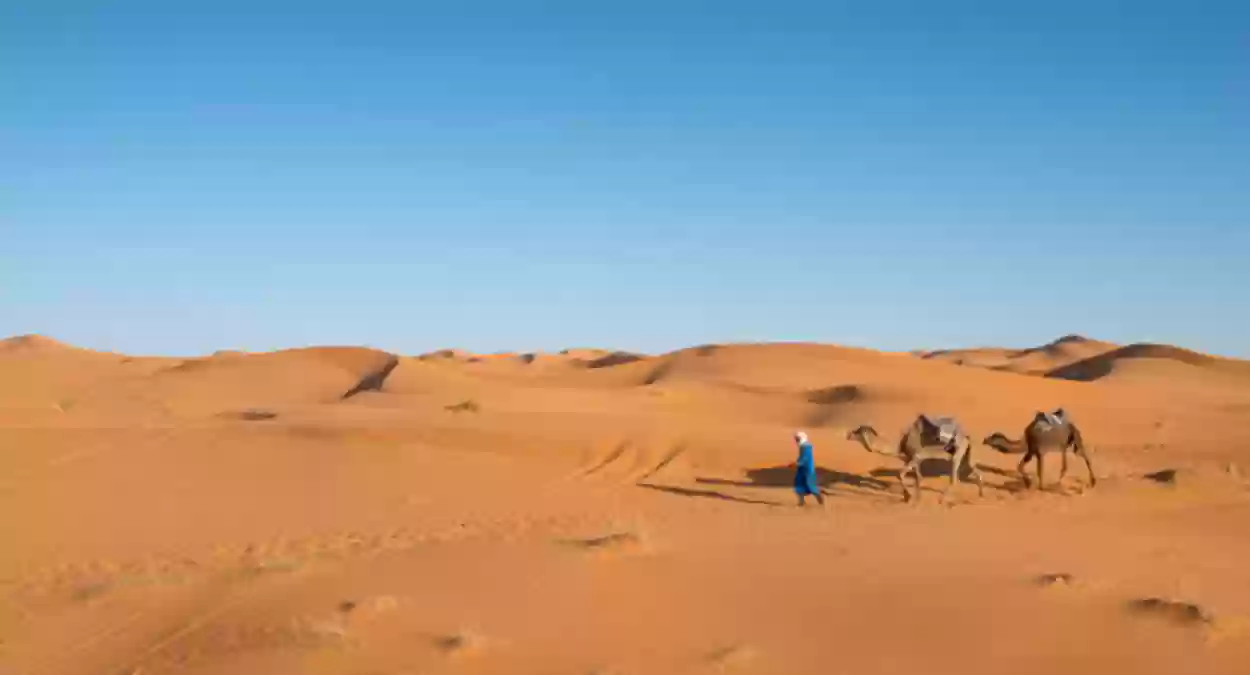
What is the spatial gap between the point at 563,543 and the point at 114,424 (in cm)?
1485

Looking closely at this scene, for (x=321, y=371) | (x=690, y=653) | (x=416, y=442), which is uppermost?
(x=321, y=371)

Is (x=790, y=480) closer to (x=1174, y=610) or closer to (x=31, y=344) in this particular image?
(x=1174, y=610)

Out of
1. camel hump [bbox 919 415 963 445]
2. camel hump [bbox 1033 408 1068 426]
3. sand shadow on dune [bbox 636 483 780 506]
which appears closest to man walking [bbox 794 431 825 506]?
sand shadow on dune [bbox 636 483 780 506]

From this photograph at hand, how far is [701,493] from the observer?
16312mm

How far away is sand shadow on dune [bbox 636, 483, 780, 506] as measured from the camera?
1545 centimetres

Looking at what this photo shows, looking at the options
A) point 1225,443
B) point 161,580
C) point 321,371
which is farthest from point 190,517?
point 321,371

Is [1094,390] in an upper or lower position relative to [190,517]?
upper

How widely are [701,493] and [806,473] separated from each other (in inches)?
89.5

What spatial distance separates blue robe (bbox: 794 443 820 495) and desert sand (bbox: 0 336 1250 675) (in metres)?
0.44

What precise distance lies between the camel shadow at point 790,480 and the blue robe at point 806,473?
173 centimetres

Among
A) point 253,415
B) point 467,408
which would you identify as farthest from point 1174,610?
point 253,415

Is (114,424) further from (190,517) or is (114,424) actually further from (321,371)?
(321,371)

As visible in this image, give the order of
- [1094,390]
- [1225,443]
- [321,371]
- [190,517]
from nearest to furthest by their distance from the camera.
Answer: [190,517] → [1225,443] → [1094,390] → [321,371]

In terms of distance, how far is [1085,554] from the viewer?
10.7m
